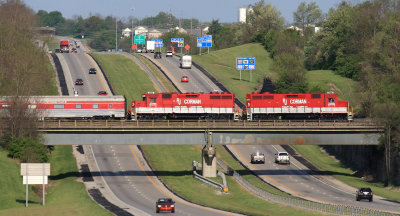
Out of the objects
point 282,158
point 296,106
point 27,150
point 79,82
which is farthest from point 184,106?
point 79,82

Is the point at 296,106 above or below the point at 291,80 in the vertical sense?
below

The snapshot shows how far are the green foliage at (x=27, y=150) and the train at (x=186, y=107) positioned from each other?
6.11 metres

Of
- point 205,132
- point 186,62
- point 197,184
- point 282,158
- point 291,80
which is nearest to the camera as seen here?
point 197,184

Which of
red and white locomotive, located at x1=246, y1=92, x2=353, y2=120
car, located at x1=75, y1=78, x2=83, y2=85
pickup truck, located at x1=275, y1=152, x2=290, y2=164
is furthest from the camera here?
car, located at x1=75, y1=78, x2=83, y2=85

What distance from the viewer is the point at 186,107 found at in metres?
99.6

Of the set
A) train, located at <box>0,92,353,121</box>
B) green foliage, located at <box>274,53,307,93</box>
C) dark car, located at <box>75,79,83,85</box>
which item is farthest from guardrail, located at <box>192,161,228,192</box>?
dark car, located at <box>75,79,83,85</box>

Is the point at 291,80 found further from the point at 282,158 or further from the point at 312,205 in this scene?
the point at 312,205

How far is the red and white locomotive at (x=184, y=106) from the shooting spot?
9881 cm

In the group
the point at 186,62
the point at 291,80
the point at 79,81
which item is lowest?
the point at 79,81

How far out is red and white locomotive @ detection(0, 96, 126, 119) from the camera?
97812 mm

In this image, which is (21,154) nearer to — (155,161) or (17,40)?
(155,161)

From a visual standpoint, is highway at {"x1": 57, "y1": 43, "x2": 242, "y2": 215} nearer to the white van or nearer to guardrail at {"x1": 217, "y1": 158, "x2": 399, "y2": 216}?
guardrail at {"x1": 217, "y1": 158, "x2": 399, "y2": 216}

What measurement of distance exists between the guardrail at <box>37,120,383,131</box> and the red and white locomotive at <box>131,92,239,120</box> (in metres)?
7.46

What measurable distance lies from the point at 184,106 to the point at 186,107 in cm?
33
